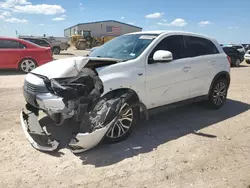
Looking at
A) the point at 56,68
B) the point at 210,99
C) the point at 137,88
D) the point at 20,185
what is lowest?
the point at 20,185

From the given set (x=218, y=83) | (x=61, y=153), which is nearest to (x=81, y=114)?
(x=61, y=153)

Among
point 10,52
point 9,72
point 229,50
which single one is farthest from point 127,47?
→ point 229,50

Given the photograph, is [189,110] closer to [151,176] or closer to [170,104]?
[170,104]

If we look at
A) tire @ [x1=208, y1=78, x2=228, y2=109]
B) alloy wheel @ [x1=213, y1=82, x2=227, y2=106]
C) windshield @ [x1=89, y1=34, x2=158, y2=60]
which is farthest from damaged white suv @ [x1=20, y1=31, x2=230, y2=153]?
alloy wheel @ [x1=213, y1=82, x2=227, y2=106]

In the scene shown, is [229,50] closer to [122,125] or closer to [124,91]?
[124,91]

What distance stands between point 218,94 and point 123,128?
2929 millimetres

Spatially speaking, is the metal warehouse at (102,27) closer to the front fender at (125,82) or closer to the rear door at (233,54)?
the rear door at (233,54)

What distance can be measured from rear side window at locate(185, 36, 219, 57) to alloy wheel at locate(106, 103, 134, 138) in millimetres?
2015

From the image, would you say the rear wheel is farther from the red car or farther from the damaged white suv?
the damaged white suv

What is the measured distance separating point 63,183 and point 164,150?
1622 millimetres

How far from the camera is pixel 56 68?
412 centimetres

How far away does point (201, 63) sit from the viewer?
5465 mm

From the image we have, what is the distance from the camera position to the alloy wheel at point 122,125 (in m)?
4.07

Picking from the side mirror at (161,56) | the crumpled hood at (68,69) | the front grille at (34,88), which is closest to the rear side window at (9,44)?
the front grille at (34,88)
